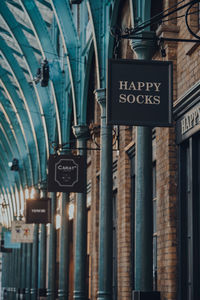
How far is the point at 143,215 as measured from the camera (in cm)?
1455

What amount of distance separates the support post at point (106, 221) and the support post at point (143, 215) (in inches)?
177

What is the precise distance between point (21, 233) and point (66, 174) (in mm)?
20341

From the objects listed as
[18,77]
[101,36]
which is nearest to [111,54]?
[101,36]

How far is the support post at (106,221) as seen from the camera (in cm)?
1888

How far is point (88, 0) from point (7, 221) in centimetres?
5212

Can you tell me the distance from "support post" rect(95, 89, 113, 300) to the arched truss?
5.81 feet

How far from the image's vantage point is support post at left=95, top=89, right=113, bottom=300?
18.9 m

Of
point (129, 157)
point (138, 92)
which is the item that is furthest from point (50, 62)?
point (138, 92)

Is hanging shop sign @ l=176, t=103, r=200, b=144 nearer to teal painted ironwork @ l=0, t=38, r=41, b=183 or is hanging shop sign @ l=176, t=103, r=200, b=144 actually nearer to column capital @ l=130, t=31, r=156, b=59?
column capital @ l=130, t=31, r=156, b=59

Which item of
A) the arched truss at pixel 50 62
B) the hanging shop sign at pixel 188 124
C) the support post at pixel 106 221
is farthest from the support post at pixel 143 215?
the arched truss at pixel 50 62

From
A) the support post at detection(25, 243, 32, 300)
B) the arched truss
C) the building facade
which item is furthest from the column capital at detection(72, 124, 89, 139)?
the support post at detection(25, 243, 32, 300)

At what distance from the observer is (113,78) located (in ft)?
42.9

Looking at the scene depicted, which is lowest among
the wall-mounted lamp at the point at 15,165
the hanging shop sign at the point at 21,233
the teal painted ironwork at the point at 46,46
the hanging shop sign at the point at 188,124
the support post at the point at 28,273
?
the support post at the point at 28,273

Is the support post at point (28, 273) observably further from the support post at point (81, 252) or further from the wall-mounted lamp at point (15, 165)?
the support post at point (81, 252)
